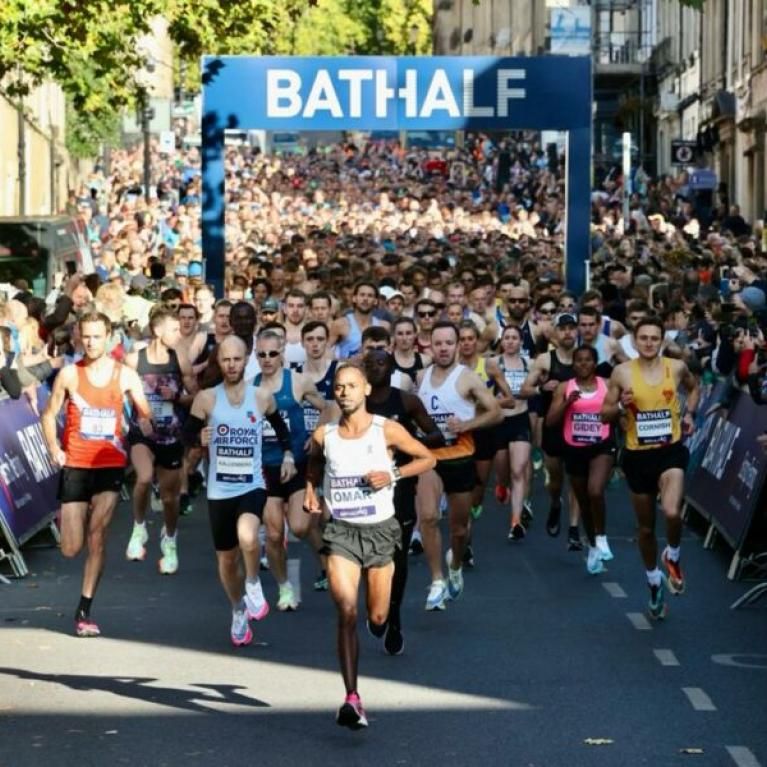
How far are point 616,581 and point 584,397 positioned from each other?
153 cm

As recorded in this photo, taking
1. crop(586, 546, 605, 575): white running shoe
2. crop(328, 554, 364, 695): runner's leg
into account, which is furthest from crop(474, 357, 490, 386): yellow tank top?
crop(328, 554, 364, 695): runner's leg

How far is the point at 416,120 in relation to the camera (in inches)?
1062

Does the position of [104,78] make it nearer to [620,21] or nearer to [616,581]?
[616,581]

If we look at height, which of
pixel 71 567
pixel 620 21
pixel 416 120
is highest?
pixel 620 21

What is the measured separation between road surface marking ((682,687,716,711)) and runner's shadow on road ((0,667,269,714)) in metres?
1.96

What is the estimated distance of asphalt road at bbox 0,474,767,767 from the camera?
384 inches

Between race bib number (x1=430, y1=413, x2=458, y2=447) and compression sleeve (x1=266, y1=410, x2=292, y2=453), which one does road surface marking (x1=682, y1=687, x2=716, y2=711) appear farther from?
race bib number (x1=430, y1=413, x2=458, y2=447)

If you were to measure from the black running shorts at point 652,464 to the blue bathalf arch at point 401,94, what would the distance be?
1337cm

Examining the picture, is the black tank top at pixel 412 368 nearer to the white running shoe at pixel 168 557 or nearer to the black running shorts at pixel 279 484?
the black running shorts at pixel 279 484

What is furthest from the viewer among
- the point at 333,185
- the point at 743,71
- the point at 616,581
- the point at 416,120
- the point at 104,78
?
the point at 333,185

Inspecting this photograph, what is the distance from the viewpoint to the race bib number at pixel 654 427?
13734 millimetres

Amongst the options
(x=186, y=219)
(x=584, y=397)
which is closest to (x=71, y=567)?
(x=584, y=397)

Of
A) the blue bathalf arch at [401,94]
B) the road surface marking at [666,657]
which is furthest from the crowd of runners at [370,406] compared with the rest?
the blue bathalf arch at [401,94]

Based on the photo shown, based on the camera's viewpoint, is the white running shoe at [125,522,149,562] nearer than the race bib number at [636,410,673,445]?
No
